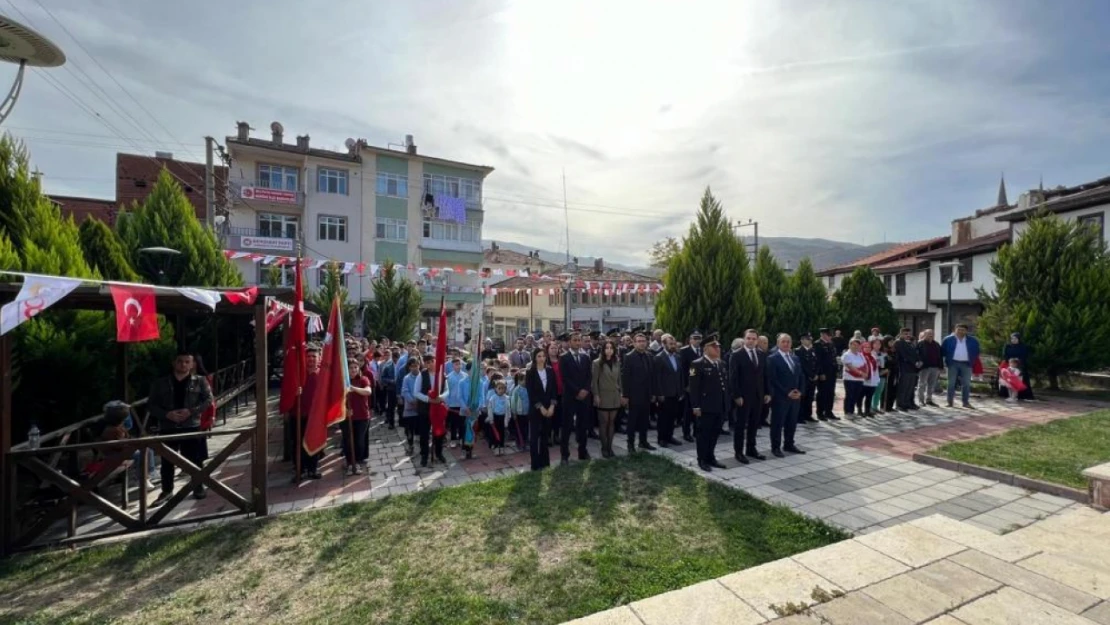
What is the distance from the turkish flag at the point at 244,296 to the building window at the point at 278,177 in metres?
29.0

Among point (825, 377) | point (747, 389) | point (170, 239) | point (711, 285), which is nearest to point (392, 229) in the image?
point (170, 239)

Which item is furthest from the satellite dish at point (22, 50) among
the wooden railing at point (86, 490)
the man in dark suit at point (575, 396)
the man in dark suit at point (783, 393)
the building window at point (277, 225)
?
the building window at point (277, 225)

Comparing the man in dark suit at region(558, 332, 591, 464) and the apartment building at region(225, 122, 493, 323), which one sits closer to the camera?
the man in dark suit at region(558, 332, 591, 464)

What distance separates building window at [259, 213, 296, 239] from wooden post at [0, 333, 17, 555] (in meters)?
28.6

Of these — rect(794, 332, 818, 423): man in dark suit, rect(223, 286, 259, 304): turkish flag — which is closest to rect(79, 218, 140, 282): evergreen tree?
rect(223, 286, 259, 304): turkish flag

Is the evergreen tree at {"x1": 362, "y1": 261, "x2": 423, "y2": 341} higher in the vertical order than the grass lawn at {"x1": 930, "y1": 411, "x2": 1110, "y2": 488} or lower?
higher

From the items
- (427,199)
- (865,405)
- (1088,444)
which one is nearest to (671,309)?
(865,405)

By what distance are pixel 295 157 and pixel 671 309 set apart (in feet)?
92.0

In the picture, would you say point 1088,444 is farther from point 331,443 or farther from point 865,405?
point 331,443

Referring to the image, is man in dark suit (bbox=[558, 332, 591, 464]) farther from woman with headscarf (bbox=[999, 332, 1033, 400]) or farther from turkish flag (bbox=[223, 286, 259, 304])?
woman with headscarf (bbox=[999, 332, 1033, 400])

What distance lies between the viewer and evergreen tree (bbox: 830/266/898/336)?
22.2 meters

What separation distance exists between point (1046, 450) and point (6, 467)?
13.5 metres

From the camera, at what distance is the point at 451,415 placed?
9.26 meters

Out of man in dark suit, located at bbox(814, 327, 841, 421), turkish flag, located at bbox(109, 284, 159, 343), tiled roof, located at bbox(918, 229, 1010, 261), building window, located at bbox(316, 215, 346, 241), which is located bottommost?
man in dark suit, located at bbox(814, 327, 841, 421)
